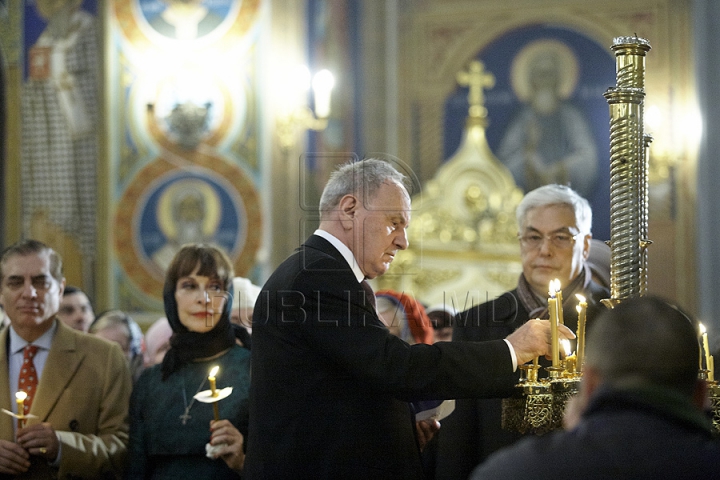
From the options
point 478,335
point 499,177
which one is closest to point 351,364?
point 478,335

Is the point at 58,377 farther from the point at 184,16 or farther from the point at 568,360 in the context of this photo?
the point at 184,16

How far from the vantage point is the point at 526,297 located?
341 centimetres

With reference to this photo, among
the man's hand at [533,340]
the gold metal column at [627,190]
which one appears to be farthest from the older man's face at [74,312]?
the gold metal column at [627,190]

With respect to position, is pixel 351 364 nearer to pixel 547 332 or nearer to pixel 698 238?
pixel 547 332

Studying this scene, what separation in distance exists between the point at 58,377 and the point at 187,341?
50cm

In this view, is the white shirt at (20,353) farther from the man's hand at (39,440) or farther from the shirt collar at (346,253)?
the shirt collar at (346,253)

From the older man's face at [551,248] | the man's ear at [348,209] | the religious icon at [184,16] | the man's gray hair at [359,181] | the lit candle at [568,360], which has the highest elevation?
the religious icon at [184,16]

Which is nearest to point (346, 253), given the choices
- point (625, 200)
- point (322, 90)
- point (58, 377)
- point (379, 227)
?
point (379, 227)

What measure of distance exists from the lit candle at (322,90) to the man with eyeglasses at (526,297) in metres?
4.34

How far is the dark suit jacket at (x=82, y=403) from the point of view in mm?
3436

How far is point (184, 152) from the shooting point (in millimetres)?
8266

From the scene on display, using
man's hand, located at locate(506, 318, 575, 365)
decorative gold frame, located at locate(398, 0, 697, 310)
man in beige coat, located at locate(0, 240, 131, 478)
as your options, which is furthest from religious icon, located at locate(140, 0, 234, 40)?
man's hand, located at locate(506, 318, 575, 365)

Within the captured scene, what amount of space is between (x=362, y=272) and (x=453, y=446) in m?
0.89

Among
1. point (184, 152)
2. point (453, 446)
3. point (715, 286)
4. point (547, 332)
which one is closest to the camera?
point (547, 332)
